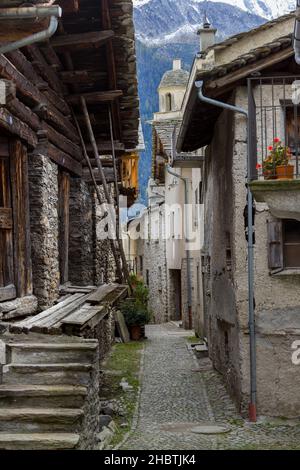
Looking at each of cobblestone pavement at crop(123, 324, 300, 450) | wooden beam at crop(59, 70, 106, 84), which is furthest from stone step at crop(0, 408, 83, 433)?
wooden beam at crop(59, 70, 106, 84)

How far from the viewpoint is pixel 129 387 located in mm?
12180

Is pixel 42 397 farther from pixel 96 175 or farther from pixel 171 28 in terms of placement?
pixel 171 28

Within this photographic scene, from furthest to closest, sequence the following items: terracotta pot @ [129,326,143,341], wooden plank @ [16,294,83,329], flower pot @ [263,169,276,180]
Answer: terracotta pot @ [129,326,143,341] < flower pot @ [263,169,276,180] < wooden plank @ [16,294,83,329]

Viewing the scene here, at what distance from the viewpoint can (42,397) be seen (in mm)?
6301

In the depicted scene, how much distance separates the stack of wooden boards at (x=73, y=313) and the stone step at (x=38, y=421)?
5.75ft

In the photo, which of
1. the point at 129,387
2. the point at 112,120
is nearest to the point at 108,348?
the point at 129,387

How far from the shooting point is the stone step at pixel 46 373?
6.63 m

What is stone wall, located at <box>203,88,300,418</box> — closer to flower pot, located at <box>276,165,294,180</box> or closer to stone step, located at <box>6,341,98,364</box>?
flower pot, located at <box>276,165,294,180</box>

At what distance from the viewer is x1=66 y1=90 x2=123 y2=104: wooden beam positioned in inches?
465

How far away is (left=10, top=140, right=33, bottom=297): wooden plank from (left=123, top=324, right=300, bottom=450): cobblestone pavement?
2475 mm

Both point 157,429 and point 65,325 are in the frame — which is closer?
point 65,325

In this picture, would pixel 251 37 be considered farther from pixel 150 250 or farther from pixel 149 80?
pixel 149 80

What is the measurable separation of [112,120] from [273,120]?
468 centimetres

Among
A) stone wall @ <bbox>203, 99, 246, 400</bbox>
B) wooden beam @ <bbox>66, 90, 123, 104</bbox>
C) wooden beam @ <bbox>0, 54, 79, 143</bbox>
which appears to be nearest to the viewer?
wooden beam @ <bbox>0, 54, 79, 143</bbox>
